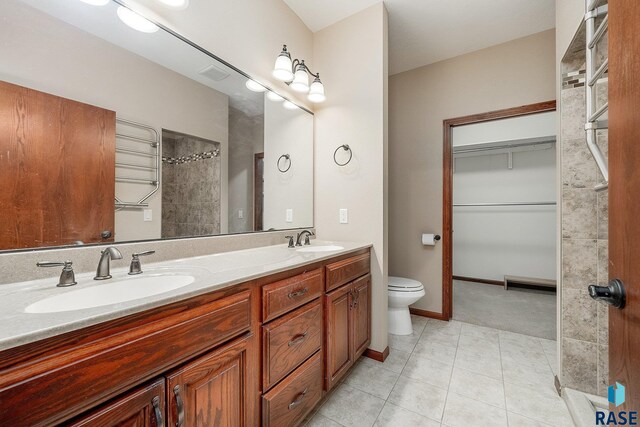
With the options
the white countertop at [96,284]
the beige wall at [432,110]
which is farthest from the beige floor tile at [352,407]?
the beige wall at [432,110]

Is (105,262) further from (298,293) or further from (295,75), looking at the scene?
(295,75)

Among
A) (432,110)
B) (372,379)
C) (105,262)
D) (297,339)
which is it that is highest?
(432,110)

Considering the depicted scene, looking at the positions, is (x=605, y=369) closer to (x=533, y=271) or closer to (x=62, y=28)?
(x=533, y=271)

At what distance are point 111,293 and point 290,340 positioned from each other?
725 millimetres

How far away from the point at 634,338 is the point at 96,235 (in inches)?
67.6

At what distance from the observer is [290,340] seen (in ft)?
3.90

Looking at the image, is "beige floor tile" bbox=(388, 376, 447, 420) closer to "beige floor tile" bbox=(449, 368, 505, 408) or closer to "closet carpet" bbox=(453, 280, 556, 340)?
"beige floor tile" bbox=(449, 368, 505, 408)

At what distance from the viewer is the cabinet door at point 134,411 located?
602mm

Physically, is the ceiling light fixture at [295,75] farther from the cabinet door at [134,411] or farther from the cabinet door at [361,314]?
the cabinet door at [134,411]

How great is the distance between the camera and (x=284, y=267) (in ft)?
3.70

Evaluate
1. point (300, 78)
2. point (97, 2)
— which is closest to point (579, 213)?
point (300, 78)

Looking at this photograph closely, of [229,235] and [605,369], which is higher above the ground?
[229,235]

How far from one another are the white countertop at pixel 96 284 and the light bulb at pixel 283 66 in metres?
1.24

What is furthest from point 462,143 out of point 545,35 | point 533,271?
point 533,271
